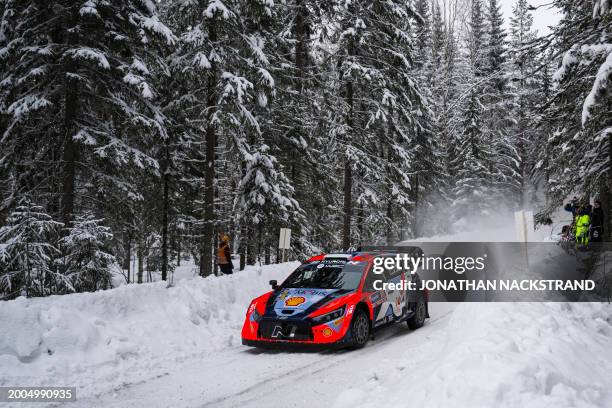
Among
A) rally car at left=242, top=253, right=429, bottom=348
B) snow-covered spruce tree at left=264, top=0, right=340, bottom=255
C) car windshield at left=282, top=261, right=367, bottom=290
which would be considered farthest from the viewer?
snow-covered spruce tree at left=264, top=0, right=340, bottom=255

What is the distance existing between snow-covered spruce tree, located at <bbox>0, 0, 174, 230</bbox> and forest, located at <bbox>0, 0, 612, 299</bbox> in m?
0.06

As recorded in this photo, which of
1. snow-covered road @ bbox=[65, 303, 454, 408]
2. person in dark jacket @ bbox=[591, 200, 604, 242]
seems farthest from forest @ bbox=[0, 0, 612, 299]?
snow-covered road @ bbox=[65, 303, 454, 408]

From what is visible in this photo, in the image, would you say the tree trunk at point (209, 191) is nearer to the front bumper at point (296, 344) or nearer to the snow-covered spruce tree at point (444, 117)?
the front bumper at point (296, 344)

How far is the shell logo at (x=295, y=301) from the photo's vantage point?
9.51 m

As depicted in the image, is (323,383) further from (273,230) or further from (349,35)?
(349,35)

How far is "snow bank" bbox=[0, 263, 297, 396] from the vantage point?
7723 millimetres

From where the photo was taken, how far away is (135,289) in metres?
10.5

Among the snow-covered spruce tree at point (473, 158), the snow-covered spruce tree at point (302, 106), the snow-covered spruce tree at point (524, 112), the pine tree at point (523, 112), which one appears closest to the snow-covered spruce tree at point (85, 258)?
the snow-covered spruce tree at point (302, 106)

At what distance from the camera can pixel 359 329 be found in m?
9.55

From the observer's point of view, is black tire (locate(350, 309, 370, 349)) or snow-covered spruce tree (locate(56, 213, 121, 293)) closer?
black tire (locate(350, 309, 370, 349))

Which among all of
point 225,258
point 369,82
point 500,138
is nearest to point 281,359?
point 225,258

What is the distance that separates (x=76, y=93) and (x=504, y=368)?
13441 mm

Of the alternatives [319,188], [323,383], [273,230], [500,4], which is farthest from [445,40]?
[323,383]

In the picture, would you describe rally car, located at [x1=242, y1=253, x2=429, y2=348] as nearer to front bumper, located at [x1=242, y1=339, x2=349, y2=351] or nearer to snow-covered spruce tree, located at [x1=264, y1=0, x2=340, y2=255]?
front bumper, located at [x1=242, y1=339, x2=349, y2=351]
